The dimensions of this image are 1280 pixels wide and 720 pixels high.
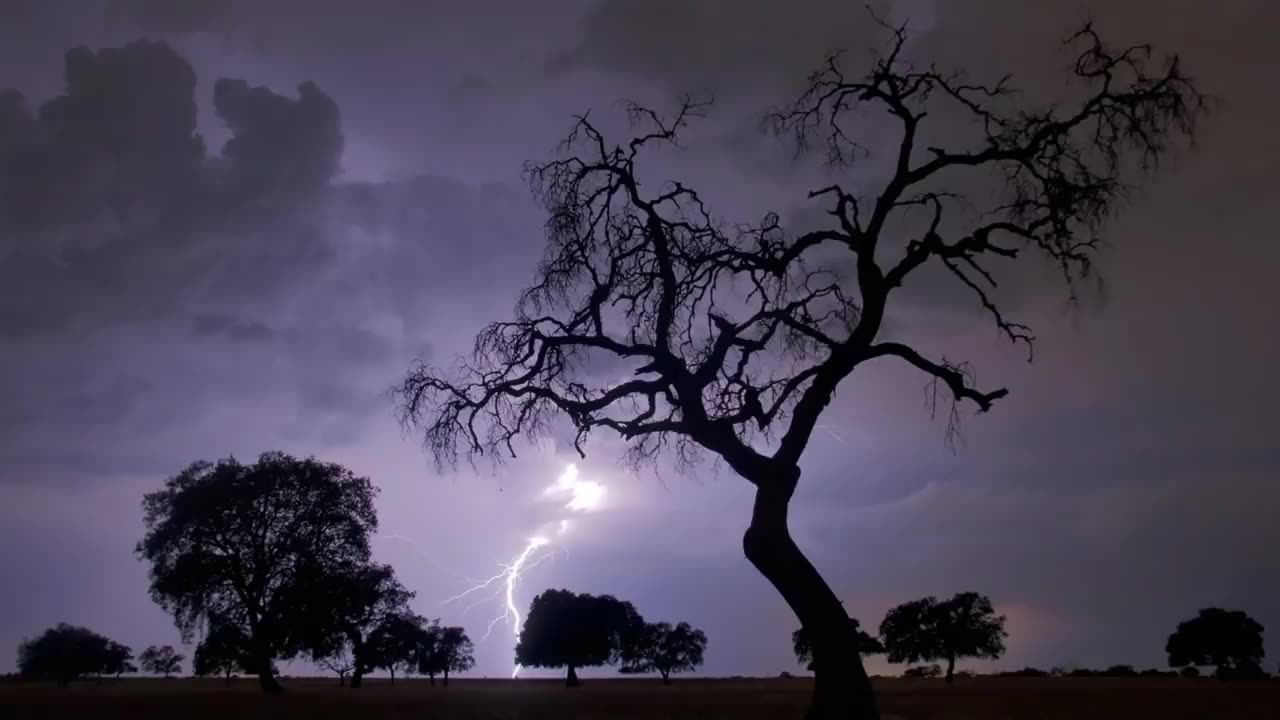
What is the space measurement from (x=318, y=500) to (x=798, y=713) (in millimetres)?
38011

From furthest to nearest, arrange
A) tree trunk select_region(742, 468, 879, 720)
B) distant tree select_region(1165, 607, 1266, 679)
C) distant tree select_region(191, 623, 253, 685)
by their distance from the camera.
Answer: distant tree select_region(1165, 607, 1266, 679)
distant tree select_region(191, 623, 253, 685)
tree trunk select_region(742, 468, 879, 720)

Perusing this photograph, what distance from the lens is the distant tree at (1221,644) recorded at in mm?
83438

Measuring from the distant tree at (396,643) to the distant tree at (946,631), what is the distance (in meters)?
47.5

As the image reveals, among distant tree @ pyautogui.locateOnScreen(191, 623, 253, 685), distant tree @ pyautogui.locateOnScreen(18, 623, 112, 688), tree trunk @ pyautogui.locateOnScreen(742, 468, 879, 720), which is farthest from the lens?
distant tree @ pyautogui.locateOnScreen(18, 623, 112, 688)

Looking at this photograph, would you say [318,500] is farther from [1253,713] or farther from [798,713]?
[1253,713]

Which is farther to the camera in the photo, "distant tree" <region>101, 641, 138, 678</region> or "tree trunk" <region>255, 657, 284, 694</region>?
"distant tree" <region>101, 641, 138, 678</region>

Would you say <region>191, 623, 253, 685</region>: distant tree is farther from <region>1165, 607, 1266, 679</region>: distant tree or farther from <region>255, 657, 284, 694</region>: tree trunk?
<region>1165, 607, 1266, 679</region>: distant tree

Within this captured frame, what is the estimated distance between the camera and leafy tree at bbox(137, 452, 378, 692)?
51562mm

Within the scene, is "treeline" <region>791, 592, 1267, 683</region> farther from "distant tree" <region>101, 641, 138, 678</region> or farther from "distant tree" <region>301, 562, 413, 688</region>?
"distant tree" <region>101, 641, 138, 678</region>

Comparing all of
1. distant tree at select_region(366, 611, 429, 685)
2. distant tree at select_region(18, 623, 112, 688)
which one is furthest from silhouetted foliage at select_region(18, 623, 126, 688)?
distant tree at select_region(366, 611, 429, 685)

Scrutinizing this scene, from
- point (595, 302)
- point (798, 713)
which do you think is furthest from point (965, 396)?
point (798, 713)

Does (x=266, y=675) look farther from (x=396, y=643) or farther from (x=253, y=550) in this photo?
(x=396, y=643)

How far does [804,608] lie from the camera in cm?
1567

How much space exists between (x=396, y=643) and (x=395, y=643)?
1.05 m
